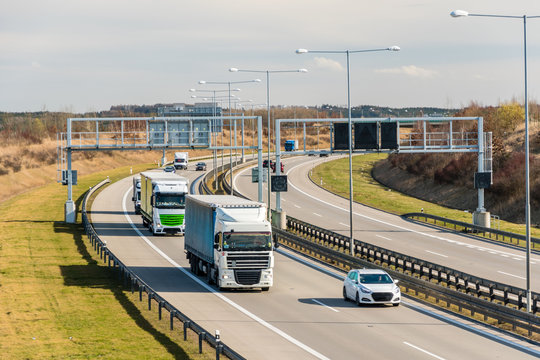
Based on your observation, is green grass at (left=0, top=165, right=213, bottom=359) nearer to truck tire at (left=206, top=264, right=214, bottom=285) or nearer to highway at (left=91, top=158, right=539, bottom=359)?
A: highway at (left=91, top=158, right=539, bottom=359)

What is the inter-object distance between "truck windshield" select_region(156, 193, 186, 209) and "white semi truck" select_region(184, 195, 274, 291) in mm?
18569

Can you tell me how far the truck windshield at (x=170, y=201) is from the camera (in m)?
57.2

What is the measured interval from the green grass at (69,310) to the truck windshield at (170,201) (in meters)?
5.70

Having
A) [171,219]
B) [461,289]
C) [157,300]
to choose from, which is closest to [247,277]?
[157,300]

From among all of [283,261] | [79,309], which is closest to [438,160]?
[283,261]

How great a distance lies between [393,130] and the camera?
6506 cm

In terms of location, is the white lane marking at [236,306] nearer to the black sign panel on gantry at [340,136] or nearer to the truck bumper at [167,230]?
the truck bumper at [167,230]

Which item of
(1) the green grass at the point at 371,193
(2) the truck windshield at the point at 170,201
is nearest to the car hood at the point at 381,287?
(2) the truck windshield at the point at 170,201

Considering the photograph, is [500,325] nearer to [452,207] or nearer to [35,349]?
[35,349]

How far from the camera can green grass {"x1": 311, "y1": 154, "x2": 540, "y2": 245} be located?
82562 millimetres

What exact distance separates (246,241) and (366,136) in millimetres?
30881

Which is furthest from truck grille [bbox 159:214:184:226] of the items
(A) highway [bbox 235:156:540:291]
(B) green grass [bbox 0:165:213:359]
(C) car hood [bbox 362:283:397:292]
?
(C) car hood [bbox 362:283:397:292]

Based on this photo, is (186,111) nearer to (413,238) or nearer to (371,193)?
(413,238)

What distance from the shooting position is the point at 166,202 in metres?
57.5
